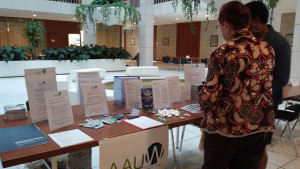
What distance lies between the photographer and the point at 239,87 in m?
1.40

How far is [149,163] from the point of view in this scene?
6.51ft

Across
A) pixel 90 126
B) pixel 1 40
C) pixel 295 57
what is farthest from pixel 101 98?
pixel 1 40

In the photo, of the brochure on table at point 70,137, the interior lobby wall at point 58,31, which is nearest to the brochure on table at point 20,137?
the brochure on table at point 70,137

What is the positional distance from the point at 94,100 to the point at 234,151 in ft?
4.02

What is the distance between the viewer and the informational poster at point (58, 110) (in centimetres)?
177

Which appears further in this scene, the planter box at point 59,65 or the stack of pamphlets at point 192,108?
the planter box at point 59,65

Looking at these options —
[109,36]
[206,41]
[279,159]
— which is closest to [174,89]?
[279,159]

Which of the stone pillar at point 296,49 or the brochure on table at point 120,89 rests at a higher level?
the stone pillar at point 296,49

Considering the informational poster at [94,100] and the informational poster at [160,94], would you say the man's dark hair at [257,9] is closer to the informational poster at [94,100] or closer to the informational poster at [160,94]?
the informational poster at [160,94]

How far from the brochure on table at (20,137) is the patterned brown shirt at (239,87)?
1.11m

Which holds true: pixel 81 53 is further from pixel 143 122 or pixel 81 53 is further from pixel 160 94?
pixel 143 122

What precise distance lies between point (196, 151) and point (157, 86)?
149 cm

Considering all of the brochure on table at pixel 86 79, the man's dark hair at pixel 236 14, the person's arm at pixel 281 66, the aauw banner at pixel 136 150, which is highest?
the man's dark hair at pixel 236 14

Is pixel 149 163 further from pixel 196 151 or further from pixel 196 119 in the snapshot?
pixel 196 151
